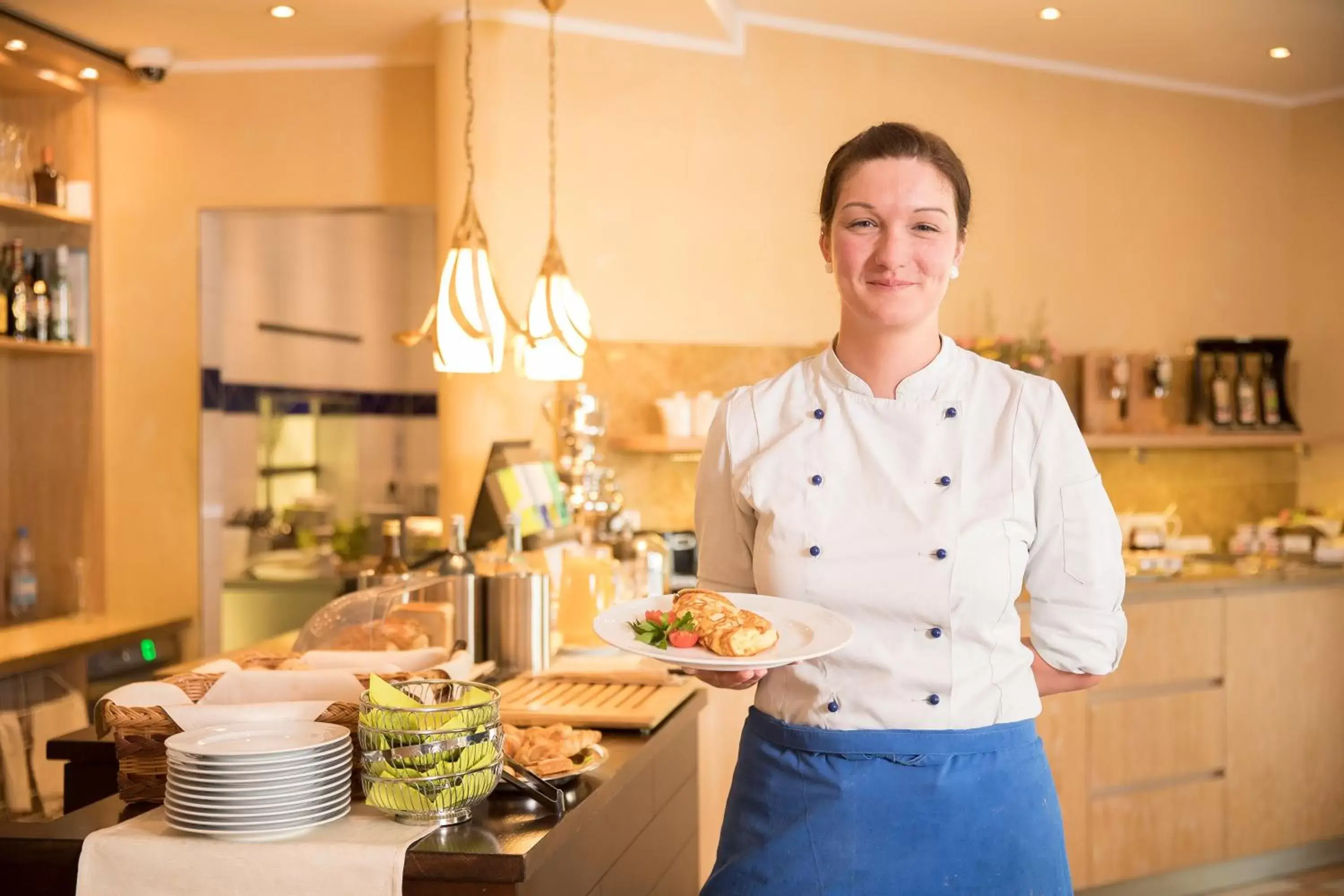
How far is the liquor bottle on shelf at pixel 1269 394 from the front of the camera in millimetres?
5469

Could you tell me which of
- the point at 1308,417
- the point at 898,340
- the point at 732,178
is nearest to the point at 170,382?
the point at 732,178

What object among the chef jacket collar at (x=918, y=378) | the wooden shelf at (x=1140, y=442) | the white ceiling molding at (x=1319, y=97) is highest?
the white ceiling molding at (x=1319, y=97)

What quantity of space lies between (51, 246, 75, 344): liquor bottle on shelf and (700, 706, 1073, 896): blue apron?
4119 mm

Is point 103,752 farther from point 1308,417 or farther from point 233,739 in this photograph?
point 1308,417

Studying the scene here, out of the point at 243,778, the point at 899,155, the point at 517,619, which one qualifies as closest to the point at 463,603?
the point at 517,619

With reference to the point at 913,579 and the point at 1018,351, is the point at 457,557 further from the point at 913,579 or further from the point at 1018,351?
the point at 1018,351

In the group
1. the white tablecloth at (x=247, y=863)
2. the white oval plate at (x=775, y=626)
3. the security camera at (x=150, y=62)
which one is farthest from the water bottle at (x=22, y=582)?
the white oval plate at (x=775, y=626)

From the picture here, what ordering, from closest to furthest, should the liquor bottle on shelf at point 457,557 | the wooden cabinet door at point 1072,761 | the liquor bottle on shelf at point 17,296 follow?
the liquor bottle on shelf at point 457,557, the wooden cabinet door at point 1072,761, the liquor bottle on shelf at point 17,296

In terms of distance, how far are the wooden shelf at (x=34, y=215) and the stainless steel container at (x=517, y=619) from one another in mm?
2695

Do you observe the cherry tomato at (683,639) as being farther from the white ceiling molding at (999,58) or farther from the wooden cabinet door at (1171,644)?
the white ceiling molding at (999,58)

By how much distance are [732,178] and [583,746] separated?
3296mm

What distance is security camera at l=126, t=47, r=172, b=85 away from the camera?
4.95 meters

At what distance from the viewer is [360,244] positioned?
6195 millimetres

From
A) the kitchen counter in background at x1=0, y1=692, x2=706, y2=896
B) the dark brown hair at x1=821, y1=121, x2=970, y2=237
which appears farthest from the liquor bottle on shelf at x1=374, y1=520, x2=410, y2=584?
the dark brown hair at x1=821, y1=121, x2=970, y2=237
